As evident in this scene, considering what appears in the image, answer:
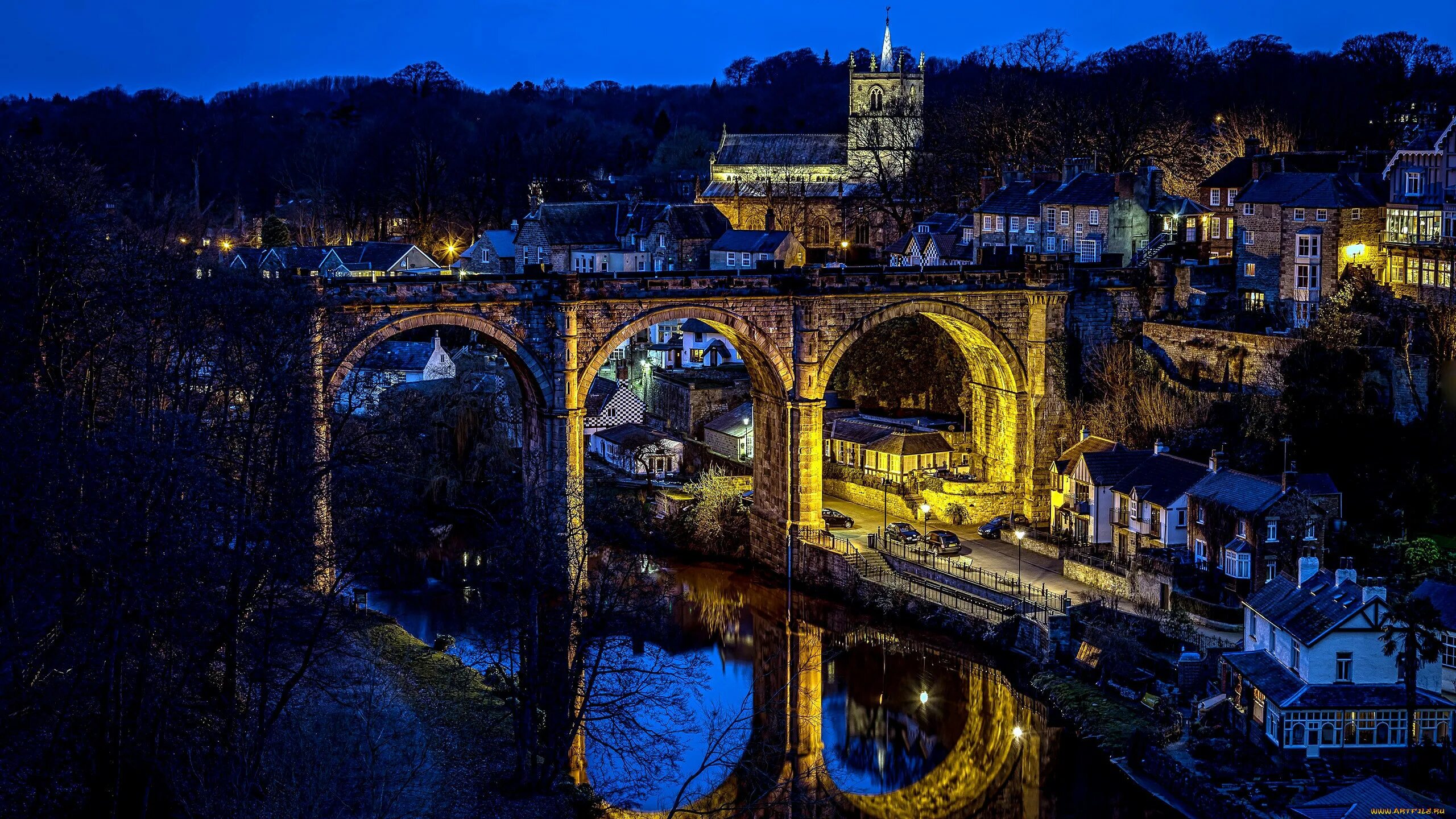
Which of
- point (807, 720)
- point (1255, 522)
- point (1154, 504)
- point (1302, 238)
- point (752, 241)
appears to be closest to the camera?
point (807, 720)

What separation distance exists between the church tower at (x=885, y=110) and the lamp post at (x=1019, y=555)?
4528 cm

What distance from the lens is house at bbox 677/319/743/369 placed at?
7038cm

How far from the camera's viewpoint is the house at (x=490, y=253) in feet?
279

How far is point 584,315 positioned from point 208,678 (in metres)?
15.7

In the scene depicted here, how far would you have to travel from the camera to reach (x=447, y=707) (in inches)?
A: 1439

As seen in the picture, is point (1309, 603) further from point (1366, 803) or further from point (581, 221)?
point (581, 221)

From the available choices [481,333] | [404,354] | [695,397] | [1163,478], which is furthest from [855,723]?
[404,354]

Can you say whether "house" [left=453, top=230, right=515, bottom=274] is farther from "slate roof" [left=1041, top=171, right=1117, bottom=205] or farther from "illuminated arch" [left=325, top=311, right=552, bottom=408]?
"illuminated arch" [left=325, top=311, right=552, bottom=408]

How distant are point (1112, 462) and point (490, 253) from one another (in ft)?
153

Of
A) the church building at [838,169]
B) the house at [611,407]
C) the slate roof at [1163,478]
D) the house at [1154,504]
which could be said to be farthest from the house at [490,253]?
the slate roof at [1163,478]

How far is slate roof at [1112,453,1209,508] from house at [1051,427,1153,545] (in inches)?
18.6

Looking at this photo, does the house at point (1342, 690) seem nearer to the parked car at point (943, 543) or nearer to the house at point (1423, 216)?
the parked car at point (943, 543)

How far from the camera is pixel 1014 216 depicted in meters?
60.1

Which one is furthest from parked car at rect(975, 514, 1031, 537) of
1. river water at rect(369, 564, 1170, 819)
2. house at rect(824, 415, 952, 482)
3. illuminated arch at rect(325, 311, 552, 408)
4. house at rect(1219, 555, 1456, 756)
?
house at rect(1219, 555, 1456, 756)
